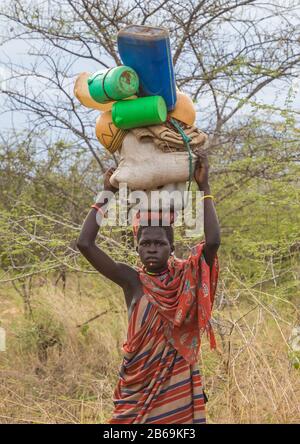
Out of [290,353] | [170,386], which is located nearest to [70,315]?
[290,353]

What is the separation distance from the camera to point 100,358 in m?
5.88

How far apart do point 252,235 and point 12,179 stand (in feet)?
8.34

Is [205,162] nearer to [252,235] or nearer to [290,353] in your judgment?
[290,353]

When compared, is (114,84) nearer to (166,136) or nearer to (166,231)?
(166,136)

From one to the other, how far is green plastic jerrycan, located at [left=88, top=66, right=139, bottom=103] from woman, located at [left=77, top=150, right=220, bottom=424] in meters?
0.39

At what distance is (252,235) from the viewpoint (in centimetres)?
729

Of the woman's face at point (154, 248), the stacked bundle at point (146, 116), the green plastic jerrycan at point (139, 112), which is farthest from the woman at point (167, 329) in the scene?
the green plastic jerrycan at point (139, 112)

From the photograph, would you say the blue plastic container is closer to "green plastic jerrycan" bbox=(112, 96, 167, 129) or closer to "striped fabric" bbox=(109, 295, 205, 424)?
"green plastic jerrycan" bbox=(112, 96, 167, 129)

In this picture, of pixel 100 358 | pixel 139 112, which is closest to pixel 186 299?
pixel 139 112

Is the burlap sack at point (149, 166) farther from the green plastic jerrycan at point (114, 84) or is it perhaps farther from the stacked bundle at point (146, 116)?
the green plastic jerrycan at point (114, 84)

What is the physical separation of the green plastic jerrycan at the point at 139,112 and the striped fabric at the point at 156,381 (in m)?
0.71

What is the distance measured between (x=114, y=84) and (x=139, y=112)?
142mm

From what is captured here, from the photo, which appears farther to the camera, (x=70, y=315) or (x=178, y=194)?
(x=70, y=315)

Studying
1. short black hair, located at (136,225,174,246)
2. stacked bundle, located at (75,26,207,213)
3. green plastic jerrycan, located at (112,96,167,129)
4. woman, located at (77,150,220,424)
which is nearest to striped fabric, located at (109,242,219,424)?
woman, located at (77,150,220,424)
